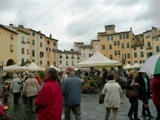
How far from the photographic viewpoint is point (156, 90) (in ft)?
11.4

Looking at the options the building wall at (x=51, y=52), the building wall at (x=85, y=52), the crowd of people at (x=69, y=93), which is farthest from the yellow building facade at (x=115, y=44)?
the crowd of people at (x=69, y=93)

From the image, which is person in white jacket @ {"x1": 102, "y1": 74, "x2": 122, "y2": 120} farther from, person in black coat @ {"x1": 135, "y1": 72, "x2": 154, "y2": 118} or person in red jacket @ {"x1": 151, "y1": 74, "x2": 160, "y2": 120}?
person in black coat @ {"x1": 135, "y1": 72, "x2": 154, "y2": 118}

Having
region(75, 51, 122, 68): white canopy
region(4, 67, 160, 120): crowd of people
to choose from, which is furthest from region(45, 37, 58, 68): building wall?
region(4, 67, 160, 120): crowd of people

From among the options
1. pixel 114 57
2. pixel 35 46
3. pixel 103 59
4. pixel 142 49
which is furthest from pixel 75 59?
pixel 103 59

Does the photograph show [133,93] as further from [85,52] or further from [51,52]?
[85,52]

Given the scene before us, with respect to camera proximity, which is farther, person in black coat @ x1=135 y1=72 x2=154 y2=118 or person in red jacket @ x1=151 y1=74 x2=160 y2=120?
person in black coat @ x1=135 y1=72 x2=154 y2=118

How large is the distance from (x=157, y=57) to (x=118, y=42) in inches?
1979

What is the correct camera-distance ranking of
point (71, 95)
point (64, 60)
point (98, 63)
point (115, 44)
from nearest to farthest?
point (71, 95)
point (98, 63)
point (115, 44)
point (64, 60)

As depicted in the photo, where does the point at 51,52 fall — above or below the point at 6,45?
above

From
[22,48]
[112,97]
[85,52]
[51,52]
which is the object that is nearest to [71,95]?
[112,97]

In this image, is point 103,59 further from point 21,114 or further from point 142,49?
point 142,49

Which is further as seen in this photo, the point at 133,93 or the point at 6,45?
the point at 6,45

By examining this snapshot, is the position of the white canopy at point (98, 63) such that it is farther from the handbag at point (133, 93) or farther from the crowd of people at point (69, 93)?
the handbag at point (133, 93)

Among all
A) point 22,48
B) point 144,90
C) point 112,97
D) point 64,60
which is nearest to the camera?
point 112,97
